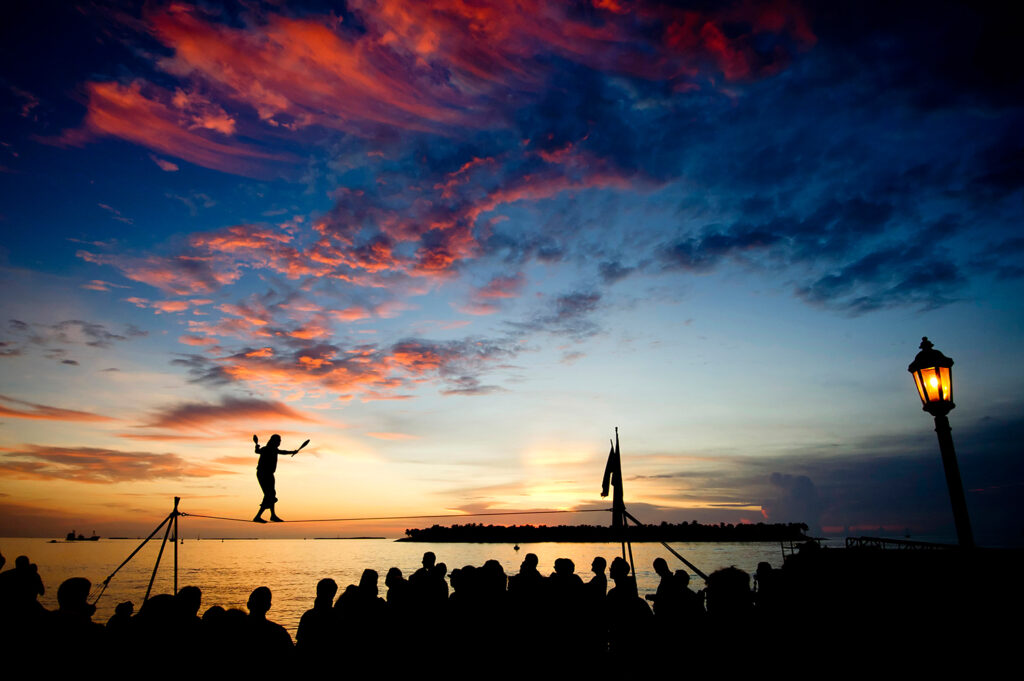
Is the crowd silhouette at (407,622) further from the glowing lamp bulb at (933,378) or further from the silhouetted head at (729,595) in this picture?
the glowing lamp bulb at (933,378)

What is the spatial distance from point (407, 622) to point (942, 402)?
236 inches

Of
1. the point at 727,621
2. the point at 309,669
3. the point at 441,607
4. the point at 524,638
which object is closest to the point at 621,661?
the point at 524,638

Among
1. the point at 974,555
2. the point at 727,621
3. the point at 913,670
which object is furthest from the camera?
the point at 913,670

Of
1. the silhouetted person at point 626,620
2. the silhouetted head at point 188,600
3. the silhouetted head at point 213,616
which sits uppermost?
the silhouetted head at point 188,600

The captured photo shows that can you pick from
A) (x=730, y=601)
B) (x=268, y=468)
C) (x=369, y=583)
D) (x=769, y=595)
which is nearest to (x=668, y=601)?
(x=730, y=601)

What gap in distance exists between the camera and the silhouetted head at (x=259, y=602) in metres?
4.53

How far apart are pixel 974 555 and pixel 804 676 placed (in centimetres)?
207

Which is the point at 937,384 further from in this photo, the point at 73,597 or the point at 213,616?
the point at 73,597

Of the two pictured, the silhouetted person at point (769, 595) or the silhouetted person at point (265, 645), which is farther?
the silhouetted person at point (769, 595)

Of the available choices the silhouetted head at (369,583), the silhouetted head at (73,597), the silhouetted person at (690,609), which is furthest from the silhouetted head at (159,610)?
the silhouetted person at (690,609)

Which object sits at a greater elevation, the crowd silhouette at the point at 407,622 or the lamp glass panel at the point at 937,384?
the lamp glass panel at the point at 937,384

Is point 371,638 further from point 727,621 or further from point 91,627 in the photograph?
point 727,621

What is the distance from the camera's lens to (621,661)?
550cm

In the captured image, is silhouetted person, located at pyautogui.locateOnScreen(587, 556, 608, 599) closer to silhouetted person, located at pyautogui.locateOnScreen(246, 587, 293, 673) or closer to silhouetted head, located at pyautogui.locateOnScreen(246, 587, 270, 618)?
silhouetted person, located at pyautogui.locateOnScreen(246, 587, 293, 673)
